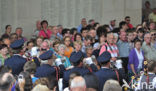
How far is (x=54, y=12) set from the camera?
61.1 feet

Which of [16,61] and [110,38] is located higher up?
[110,38]

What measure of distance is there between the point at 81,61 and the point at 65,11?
33.8 ft

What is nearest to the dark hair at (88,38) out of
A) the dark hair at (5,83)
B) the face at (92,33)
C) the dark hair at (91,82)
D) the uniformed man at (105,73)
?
the face at (92,33)

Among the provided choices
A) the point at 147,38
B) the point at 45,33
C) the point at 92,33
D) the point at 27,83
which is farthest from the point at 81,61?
the point at 45,33

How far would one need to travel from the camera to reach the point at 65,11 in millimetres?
18641

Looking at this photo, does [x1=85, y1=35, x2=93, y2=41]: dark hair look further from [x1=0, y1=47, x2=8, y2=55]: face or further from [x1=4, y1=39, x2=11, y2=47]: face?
[x1=0, y1=47, x2=8, y2=55]: face

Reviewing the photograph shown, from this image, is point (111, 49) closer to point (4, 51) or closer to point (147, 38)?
point (147, 38)

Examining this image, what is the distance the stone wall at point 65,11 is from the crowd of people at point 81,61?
1181 millimetres

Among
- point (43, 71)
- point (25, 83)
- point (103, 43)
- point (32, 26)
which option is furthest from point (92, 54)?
point (32, 26)

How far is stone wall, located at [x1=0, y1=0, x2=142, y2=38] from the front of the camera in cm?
1828

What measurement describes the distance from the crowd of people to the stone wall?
1.18 m

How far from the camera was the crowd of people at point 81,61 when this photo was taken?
687 centimetres

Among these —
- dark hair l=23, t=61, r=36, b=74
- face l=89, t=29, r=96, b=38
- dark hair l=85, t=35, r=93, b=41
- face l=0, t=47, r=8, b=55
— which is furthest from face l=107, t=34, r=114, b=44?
dark hair l=23, t=61, r=36, b=74

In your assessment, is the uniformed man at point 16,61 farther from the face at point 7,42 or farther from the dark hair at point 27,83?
the face at point 7,42
